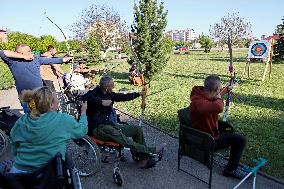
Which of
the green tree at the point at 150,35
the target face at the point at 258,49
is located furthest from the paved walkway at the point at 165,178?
the target face at the point at 258,49

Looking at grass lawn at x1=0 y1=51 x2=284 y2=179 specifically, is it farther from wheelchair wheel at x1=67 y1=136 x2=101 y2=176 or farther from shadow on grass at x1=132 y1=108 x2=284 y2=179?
wheelchair wheel at x1=67 y1=136 x2=101 y2=176

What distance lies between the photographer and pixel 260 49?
15102 millimetres

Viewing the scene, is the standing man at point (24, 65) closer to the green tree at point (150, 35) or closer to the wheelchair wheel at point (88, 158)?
the wheelchair wheel at point (88, 158)

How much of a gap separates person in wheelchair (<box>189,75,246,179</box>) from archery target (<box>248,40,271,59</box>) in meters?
11.8

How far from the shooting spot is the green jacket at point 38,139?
254cm

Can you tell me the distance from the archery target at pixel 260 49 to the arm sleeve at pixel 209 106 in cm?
1209

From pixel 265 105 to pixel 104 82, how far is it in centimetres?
582

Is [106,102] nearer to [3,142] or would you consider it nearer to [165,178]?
[165,178]

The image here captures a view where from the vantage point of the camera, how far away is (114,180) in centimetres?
406

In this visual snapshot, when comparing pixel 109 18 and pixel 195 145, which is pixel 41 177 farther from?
pixel 109 18

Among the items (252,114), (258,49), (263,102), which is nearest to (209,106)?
(252,114)

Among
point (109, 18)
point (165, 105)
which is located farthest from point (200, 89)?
point (109, 18)

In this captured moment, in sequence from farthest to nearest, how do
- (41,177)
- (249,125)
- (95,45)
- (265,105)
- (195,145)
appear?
1. (95,45)
2. (265,105)
3. (249,125)
4. (195,145)
5. (41,177)

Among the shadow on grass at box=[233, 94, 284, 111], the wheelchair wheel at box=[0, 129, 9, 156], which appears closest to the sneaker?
the wheelchair wheel at box=[0, 129, 9, 156]
